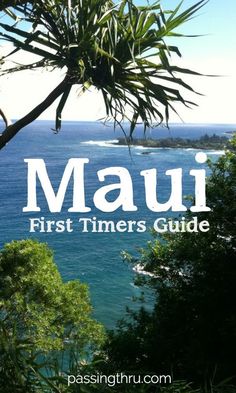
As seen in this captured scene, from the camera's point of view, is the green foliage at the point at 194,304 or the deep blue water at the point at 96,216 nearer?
the green foliage at the point at 194,304

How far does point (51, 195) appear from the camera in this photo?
4355 millimetres

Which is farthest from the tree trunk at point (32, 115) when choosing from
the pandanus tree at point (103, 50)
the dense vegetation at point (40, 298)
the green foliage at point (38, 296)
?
the green foliage at point (38, 296)

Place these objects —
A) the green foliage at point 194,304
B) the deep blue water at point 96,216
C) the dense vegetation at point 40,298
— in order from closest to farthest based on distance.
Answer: the green foliage at point 194,304, the dense vegetation at point 40,298, the deep blue water at point 96,216

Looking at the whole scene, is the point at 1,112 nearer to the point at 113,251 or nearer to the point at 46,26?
the point at 46,26

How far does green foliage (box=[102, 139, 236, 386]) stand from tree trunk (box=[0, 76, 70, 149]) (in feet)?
11.1

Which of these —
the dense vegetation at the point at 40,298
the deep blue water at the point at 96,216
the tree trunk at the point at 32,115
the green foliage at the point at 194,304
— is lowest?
the deep blue water at the point at 96,216

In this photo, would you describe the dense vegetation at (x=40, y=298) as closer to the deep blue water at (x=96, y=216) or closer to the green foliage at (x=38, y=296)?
the green foliage at (x=38, y=296)

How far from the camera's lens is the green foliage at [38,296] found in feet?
34.0

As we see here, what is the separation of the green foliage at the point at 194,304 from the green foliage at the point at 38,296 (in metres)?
3.59

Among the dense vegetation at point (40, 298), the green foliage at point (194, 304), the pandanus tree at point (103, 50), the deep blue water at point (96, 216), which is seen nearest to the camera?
the pandanus tree at point (103, 50)

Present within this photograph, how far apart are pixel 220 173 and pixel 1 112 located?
4656 millimetres

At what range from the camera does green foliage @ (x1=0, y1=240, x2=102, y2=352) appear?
408 inches

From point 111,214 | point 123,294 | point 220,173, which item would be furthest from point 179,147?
point 220,173

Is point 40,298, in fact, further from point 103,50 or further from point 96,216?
point 96,216
